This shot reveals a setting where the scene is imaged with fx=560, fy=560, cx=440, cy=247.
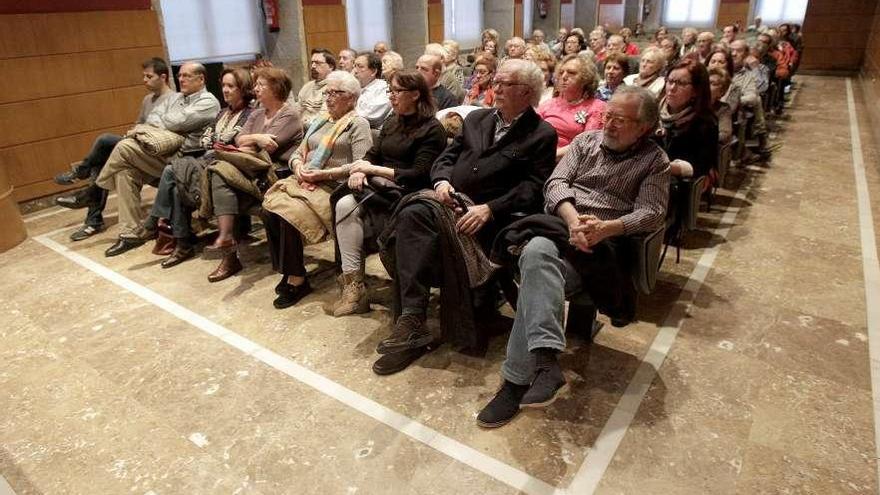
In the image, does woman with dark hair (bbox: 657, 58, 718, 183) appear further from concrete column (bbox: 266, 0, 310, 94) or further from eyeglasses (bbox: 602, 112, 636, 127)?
concrete column (bbox: 266, 0, 310, 94)

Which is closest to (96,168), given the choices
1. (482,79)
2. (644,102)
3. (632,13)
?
(482,79)

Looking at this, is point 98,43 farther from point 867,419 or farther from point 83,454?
point 867,419

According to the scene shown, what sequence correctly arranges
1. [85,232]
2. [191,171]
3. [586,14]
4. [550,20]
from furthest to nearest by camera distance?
[586,14] < [550,20] < [85,232] < [191,171]

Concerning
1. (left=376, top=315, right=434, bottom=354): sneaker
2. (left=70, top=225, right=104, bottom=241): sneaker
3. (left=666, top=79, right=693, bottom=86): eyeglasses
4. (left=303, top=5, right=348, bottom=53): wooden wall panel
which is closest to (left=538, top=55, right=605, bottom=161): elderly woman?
(left=666, top=79, right=693, bottom=86): eyeglasses

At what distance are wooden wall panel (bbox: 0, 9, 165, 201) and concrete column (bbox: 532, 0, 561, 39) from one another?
13.1 meters

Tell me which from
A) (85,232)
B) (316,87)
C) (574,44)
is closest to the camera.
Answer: (85,232)

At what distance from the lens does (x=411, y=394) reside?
7.32 ft

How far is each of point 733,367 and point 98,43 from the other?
561cm

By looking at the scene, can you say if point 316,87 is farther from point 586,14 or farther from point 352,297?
point 586,14

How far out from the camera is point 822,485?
1.74m

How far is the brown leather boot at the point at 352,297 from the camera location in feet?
9.30

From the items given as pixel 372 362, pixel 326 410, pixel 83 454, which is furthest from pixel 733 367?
pixel 83 454

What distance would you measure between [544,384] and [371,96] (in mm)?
2467

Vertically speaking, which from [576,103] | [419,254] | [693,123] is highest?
[576,103]
